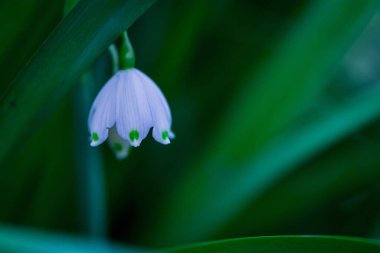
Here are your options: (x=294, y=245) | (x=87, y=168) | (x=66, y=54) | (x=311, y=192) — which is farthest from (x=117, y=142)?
(x=311, y=192)

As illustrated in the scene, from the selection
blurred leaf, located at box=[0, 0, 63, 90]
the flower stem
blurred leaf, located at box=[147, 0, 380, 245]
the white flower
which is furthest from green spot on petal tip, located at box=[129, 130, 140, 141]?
blurred leaf, located at box=[147, 0, 380, 245]

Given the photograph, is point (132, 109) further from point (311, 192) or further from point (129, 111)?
point (311, 192)

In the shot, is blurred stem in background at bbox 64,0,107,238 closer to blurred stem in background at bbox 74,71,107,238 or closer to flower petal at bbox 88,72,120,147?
blurred stem in background at bbox 74,71,107,238

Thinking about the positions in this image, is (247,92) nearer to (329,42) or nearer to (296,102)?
(296,102)

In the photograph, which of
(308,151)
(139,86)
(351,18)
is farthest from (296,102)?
(139,86)

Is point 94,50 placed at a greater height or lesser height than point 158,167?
lesser

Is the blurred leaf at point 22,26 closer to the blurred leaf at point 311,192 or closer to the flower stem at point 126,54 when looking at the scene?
the flower stem at point 126,54
